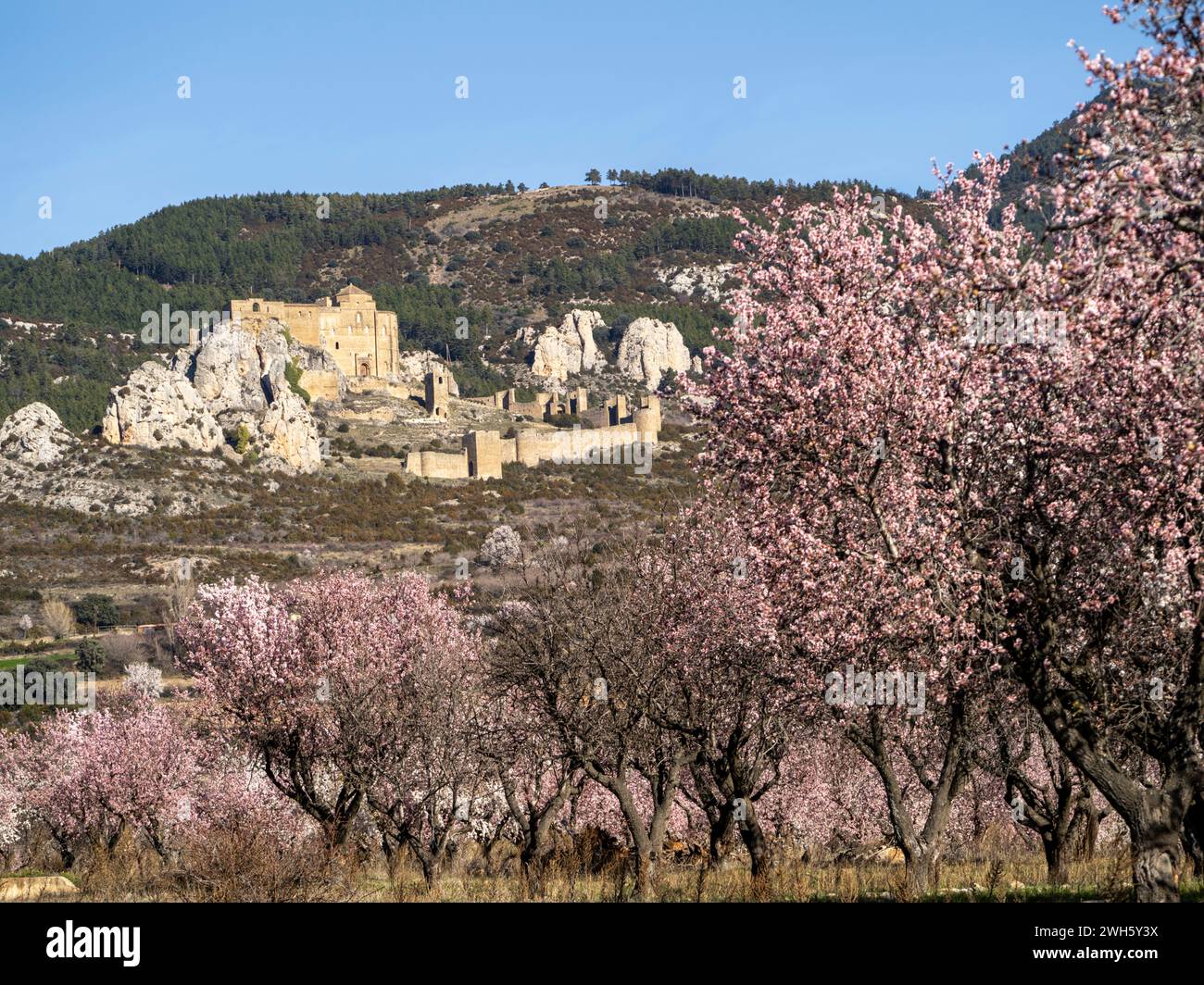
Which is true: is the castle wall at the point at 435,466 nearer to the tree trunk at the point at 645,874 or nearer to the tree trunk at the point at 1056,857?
the tree trunk at the point at 1056,857

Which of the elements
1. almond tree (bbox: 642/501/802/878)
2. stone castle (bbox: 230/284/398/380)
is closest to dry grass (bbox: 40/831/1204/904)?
almond tree (bbox: 642/501/802/878)

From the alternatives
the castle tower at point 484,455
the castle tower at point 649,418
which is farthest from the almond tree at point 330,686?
the castle tower at point 649,418

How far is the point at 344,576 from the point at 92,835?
10.1 metres

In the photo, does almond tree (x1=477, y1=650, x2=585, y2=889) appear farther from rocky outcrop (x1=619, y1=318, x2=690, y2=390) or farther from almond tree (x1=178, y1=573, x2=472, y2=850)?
rocky outcrop (x1=619, y1=318, x2=690, y2=390)

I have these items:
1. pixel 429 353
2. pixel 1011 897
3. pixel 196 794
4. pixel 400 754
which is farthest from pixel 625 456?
pixel 1011 897

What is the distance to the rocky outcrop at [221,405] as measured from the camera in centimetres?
11338

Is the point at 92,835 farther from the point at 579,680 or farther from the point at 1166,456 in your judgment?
the point at 1166,456

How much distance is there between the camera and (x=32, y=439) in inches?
4144

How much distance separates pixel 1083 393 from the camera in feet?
40.0

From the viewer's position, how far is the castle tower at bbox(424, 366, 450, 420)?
14625cm

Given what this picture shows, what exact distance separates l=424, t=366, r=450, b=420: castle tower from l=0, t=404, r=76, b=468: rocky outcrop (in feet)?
147

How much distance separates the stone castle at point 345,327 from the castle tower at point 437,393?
31.8 ft

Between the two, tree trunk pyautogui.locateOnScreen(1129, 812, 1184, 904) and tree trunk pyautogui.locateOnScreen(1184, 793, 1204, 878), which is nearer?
tree trunk pyautogui.locateOnScreen(1129, 812, 1184, 904)

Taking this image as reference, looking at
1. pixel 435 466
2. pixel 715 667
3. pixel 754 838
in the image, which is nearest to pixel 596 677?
pixel 715 667
